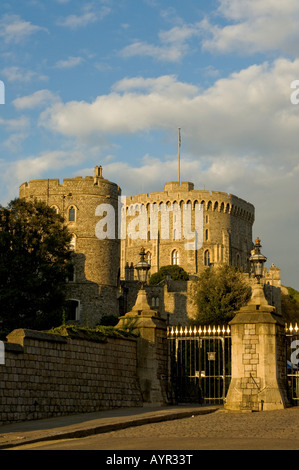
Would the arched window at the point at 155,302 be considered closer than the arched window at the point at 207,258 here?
Yes

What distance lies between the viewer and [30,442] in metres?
11.7

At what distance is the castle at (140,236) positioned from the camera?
61469 millimetres

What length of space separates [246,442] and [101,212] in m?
52.1

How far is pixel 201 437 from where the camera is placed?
1151 centimetres

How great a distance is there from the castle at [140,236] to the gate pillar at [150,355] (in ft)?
109

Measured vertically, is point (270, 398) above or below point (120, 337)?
below

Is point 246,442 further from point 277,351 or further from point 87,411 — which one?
point 277,351

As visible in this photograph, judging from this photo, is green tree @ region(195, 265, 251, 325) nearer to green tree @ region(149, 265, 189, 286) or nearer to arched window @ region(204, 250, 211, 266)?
green tree @ region(149, 265, 189, 286)

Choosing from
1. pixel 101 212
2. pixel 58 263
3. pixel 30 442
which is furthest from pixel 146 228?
pixel 30 442

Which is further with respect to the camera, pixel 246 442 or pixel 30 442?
pixel 30 442

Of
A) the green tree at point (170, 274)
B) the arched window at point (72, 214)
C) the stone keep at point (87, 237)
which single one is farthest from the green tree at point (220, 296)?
the green tree at point (170, 274)

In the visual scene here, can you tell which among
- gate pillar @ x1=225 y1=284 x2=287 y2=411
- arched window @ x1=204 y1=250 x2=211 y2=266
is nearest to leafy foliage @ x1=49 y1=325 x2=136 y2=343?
gate pillar @ x1=225 y1=284 x2=287 y2=411

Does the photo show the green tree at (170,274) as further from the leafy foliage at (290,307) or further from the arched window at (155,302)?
the arched window at (155,302)
